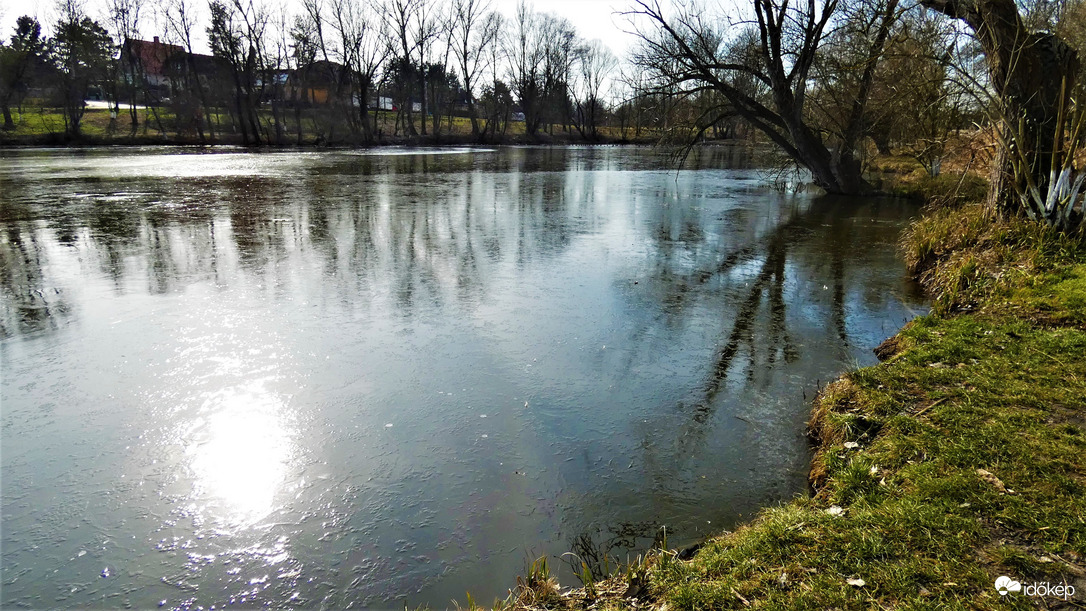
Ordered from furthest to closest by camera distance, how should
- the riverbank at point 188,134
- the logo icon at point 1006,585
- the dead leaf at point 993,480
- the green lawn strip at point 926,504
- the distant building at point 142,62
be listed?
the distant building at point 142,62 < the riverbank at point 188,134 < the dead leaf at point 993,480 < the green lawn strip at point 926,504 < the logo icon at point 1006,585

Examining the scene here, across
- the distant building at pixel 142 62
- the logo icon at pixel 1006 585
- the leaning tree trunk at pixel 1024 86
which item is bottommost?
the logo icon at pixel 1006 585

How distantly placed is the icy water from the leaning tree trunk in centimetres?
183

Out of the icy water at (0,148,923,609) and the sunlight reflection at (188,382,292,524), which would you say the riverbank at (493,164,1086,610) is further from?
the sunlight reflection at (188,382,292,524)

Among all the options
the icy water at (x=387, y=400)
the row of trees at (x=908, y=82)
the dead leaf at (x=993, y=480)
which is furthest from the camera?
the row of trees at (x=908, y=82)

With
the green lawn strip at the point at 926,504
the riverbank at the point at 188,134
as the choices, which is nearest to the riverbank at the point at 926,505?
the green lawn strip at the point at 926,504

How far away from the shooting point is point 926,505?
2.94 m

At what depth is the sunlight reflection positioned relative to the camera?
11.5ft

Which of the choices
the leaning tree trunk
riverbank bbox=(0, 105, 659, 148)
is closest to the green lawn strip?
the leaning tree trunk

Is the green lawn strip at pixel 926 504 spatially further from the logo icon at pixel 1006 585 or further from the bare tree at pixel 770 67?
the bare tree at pixel 770 67

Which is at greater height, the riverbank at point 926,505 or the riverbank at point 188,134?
the riverbank at point 188,134

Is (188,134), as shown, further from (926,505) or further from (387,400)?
(926,505)

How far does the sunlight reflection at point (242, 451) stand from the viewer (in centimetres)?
352

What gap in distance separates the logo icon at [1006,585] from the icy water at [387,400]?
119 centimetres

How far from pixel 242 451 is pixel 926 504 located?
12.5 feet
